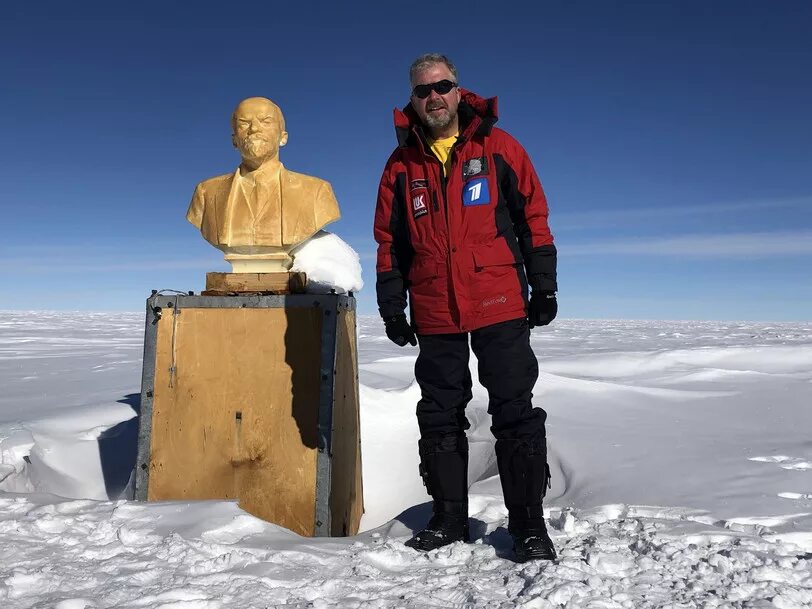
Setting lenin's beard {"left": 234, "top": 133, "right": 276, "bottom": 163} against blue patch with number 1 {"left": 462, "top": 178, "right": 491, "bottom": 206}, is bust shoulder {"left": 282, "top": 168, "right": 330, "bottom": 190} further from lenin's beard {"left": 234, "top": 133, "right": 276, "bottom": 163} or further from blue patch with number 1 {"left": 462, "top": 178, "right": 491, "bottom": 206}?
blue patch with number 1 {"left": 462, "top": 178, "right": 491, "bottom": 206}

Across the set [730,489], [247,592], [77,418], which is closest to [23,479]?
[77,418]

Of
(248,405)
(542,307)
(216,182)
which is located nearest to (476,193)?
(542,307)

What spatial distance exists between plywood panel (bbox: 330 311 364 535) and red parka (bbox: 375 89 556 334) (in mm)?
645

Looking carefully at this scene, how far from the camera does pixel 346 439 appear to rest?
269 centimetres

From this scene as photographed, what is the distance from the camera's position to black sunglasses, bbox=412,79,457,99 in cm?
191

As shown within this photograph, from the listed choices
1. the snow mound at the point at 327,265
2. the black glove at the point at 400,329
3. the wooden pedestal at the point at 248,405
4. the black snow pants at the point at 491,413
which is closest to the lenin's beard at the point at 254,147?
the snow mound at the point at 327,265

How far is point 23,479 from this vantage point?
2975mm

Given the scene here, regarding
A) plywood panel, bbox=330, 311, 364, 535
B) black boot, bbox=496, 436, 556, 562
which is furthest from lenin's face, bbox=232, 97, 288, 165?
black boot, bbox=496, 436, 556, 562

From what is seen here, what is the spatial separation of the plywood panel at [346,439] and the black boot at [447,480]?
590mm

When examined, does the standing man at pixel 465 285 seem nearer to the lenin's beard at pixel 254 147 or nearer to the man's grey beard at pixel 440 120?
the man's grey beard at pixel 440 120

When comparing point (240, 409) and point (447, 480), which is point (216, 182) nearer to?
point (240, 409)

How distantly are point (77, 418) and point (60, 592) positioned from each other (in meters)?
2.97

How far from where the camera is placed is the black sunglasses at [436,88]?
191 centimetres

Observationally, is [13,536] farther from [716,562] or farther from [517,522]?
[716,562]
